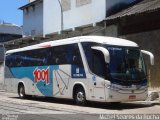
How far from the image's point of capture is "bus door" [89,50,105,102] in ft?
59.4

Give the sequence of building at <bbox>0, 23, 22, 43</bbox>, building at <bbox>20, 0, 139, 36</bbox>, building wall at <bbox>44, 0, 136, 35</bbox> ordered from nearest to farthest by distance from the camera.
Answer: building wall at <bbox>44, 0, 136, 35</bbox>
building at <bbox>20, 0, 139, 36</bbox>
building at <bbox>0, 23, 22, 43</bbox>

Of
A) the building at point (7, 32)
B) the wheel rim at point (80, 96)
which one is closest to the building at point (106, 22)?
the wheel rim at point (80, 96)

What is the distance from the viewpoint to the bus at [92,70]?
17969mm

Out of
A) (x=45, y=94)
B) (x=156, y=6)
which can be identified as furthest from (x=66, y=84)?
(x=156, y=6)

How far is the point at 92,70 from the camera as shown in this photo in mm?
18656

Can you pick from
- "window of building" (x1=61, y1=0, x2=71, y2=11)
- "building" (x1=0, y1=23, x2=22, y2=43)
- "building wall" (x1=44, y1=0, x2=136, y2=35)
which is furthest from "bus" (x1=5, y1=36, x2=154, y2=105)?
"building" (x1=0, y1=23, x2=22, y2=43)

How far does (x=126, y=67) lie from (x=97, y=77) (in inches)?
50.5

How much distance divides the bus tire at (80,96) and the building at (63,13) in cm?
1221

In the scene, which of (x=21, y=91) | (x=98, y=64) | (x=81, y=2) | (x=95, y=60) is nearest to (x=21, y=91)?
(x=21, y=91)

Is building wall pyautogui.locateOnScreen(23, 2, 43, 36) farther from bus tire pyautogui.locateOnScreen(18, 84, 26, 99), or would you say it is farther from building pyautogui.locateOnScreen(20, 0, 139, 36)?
bus tire pyautogui.locateOnScreen(18, 84, 26, 99)

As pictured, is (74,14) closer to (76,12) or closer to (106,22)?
(76,12)

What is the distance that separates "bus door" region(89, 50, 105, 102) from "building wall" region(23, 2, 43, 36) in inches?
924

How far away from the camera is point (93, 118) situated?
1423 centimetres

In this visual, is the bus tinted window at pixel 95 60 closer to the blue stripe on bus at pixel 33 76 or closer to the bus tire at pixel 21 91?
the blue stripe on bus at pixel 33 76
